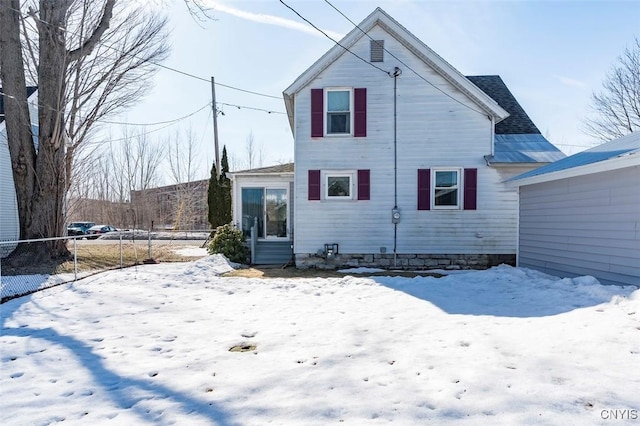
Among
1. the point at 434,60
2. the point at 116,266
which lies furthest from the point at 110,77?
the point at 434,60

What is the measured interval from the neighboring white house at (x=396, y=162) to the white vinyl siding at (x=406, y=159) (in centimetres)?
3

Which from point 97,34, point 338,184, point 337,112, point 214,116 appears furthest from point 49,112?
point 214,116

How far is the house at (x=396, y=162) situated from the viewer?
35.1 feet

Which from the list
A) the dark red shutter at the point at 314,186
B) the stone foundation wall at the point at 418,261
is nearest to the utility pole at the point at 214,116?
the dark red shutter at the point at 314,186

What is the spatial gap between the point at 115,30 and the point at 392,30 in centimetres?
882

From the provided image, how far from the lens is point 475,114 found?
35.1 ft

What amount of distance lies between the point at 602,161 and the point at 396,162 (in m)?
5.51

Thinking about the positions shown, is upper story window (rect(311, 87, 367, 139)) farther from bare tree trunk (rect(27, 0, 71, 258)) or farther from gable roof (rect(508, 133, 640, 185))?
bare tree trunk (rect(27, 0, 71, 258))

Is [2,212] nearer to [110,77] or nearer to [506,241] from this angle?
[110,77]

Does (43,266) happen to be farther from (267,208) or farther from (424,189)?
(424,189)

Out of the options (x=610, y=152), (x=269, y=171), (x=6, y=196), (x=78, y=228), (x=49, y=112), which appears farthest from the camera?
(x=78, y=228)

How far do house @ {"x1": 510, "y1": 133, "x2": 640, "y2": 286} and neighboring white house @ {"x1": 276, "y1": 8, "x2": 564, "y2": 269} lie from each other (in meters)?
2.08

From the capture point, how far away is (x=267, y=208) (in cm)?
1260

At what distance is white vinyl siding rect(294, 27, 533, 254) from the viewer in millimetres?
10695
